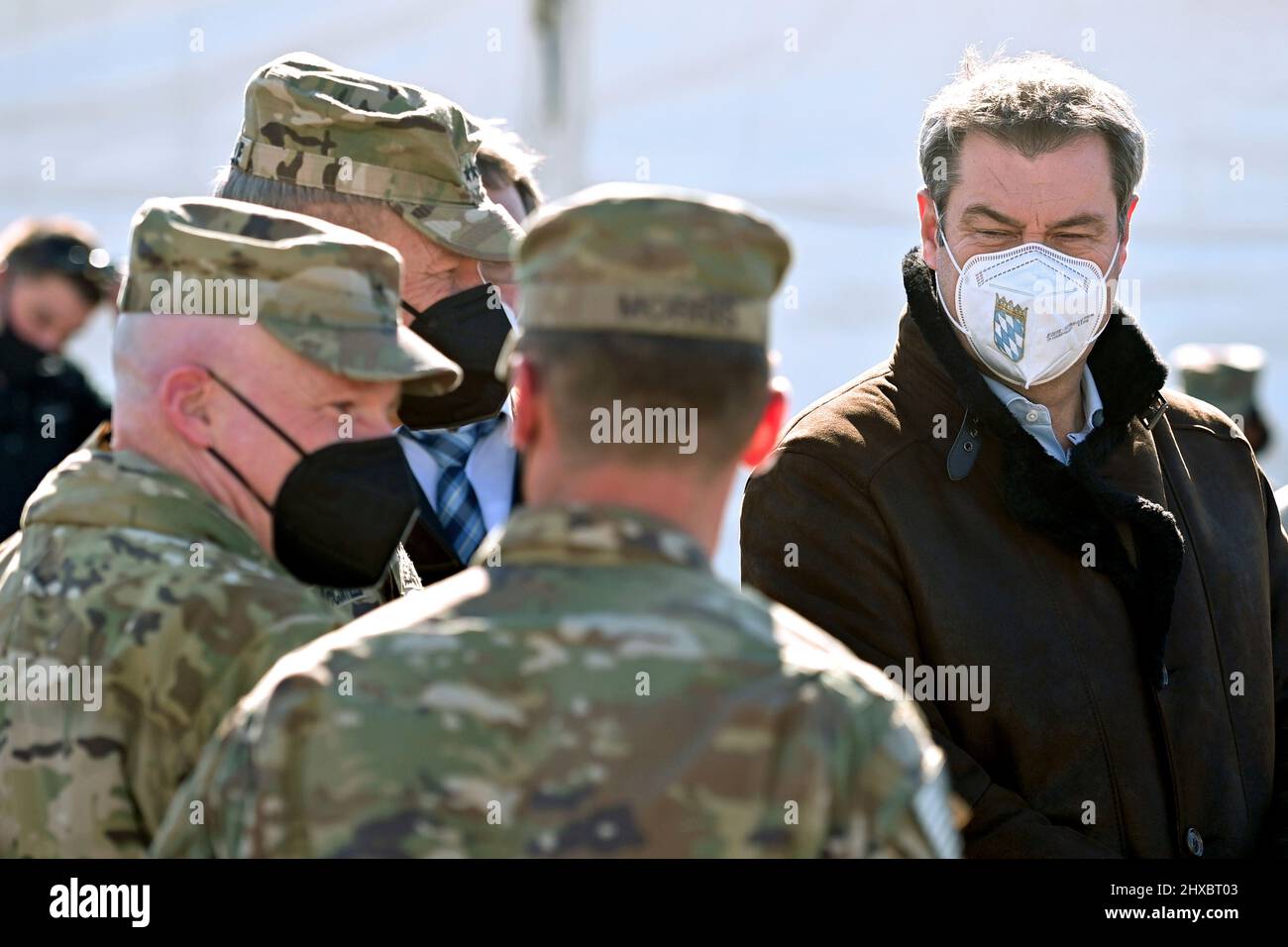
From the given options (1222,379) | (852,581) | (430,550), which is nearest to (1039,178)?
(852,581)

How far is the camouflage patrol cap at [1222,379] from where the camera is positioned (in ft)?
22.1

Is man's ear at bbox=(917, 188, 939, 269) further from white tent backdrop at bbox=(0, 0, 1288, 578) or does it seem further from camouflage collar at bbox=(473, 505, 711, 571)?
white tent backdrop at bbox=(0, 0, 1288, 578)

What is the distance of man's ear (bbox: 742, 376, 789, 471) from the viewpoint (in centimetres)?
200

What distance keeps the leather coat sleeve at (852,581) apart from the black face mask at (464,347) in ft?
1.90

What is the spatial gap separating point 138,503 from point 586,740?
2.67ft

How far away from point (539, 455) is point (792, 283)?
204 inches

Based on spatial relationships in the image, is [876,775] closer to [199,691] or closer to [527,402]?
[527,402]

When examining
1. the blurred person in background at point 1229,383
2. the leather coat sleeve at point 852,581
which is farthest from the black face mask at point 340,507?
the blurred person in background at point 1229,383

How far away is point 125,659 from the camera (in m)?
2.20

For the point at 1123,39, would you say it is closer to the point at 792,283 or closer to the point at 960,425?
the point at 792,283

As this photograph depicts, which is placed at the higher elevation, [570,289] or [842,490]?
[570,289]

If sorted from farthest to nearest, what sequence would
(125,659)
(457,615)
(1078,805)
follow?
(1078,805)
(125,659)
(457,615)
